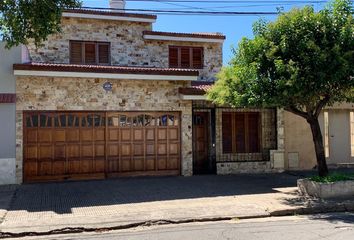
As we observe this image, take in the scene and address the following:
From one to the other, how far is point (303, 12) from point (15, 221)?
8223mm

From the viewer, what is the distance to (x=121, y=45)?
1942 centimetres

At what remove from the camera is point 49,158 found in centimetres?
1495

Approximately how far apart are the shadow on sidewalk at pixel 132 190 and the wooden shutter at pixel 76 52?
5946mm

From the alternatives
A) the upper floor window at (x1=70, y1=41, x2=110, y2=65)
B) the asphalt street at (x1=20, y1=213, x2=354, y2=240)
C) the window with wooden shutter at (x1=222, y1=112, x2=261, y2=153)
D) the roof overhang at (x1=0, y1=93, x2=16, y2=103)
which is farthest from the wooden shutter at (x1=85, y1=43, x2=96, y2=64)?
the asphalt street at (x1=20, y1=213, x2=354, y2=240)

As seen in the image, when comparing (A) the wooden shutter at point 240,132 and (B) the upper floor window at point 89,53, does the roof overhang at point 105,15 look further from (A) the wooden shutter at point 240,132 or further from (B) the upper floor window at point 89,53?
(A) the wooden shutter at point 240,132

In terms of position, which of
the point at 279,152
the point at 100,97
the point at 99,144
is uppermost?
the point at 100,97

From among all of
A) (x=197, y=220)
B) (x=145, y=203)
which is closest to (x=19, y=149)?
(x=145, y=203)

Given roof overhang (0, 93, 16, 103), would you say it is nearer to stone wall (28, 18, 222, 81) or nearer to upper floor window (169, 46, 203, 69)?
stone wall (28, 18, 222, 81)

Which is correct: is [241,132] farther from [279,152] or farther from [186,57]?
[186,57]

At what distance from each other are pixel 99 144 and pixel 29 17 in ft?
21.8

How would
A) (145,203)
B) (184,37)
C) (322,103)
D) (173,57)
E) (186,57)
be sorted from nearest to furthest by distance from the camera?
(145,203)
(322,103)
(184,37)
(173,57)
(186,57)

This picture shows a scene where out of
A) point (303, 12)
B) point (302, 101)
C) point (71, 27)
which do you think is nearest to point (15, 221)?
point (302, 101)

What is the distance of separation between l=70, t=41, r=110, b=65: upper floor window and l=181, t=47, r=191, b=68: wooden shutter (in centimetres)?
325

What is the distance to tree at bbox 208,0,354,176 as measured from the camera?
35.7 ft
